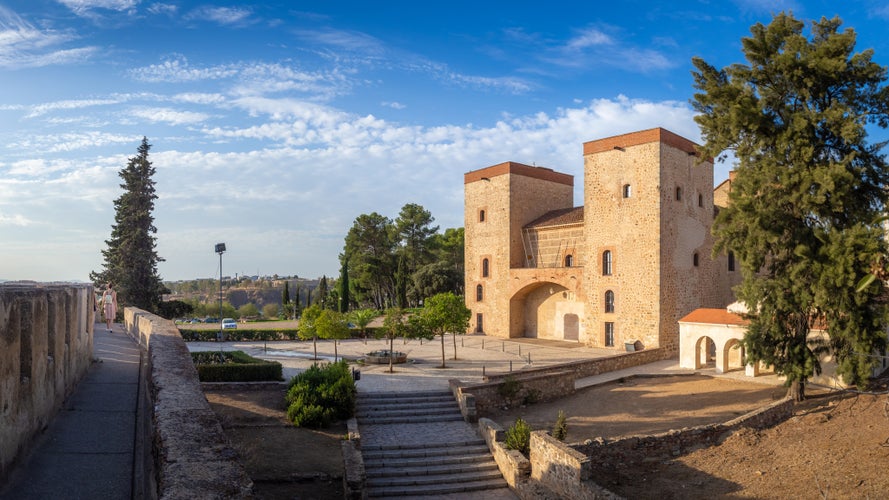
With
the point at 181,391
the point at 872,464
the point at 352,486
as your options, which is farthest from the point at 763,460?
the point at 181,391

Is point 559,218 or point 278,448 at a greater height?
point 559,218

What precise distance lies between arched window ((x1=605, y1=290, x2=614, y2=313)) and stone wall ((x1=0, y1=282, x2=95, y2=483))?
2428 centimetres

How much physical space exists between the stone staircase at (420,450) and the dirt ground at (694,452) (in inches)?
42.4

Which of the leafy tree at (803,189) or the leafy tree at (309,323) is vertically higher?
the leafy tree at (803,189)

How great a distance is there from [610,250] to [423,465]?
18.2m

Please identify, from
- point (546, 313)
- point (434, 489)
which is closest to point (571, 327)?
point (546, 313)

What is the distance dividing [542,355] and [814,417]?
12842 millimetres

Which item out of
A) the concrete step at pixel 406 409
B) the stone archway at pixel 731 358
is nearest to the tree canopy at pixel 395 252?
the stone archway at pixel 731 358

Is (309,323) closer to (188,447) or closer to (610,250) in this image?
(610,250)

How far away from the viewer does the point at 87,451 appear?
710 cm

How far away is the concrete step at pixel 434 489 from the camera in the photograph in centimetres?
1315

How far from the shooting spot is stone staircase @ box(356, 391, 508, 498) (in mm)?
13555

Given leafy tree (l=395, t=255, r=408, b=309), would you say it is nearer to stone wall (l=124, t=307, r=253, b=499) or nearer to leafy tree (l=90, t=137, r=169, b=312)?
leafy tree (l=90, t=137, r=169, b=312)

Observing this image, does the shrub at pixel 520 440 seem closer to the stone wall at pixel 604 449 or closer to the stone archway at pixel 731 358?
the stone wall at pixel 604 449
